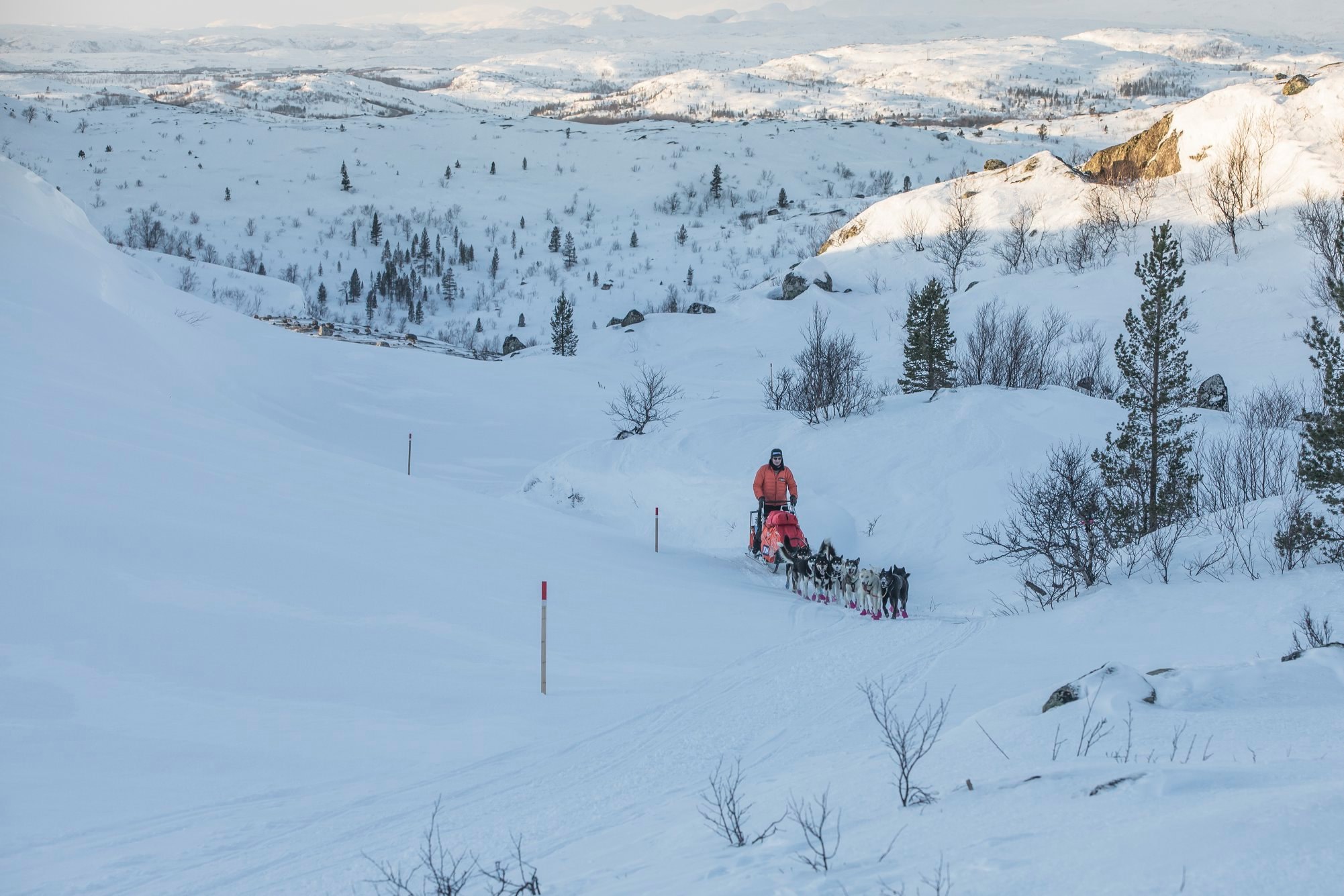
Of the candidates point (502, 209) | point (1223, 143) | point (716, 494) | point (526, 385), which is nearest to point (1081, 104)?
point (502, 209)

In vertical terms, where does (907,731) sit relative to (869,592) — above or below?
above

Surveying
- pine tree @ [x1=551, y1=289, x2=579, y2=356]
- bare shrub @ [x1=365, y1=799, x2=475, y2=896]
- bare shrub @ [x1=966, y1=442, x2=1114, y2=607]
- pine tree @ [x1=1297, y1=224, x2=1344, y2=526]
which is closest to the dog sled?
bare shrub @ [x1=966, y1=442, x2=1114, y2=607]

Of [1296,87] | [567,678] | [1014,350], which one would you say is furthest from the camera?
[1296,87]

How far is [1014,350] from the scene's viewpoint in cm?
3241

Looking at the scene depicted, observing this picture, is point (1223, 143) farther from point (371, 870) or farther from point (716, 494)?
point (371, 870)

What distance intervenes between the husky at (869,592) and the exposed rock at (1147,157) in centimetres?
4477

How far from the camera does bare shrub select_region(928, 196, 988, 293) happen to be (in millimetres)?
48531

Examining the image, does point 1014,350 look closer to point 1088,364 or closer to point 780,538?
A: point 1088,364

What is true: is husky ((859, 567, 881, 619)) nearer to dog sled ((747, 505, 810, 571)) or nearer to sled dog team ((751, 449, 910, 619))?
sled dog team ((751, 449, 910, 619))

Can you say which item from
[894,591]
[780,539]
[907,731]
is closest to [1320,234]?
[780,539]

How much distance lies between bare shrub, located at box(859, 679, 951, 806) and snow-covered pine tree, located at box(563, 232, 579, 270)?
68.3 m

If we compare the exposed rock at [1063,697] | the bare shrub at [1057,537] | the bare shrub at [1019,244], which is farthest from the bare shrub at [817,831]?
the bare shrub at [1019,244]

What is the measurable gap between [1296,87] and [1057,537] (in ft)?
141

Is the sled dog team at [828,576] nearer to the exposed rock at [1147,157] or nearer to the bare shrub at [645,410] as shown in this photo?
the bare shrub at [645,410]
